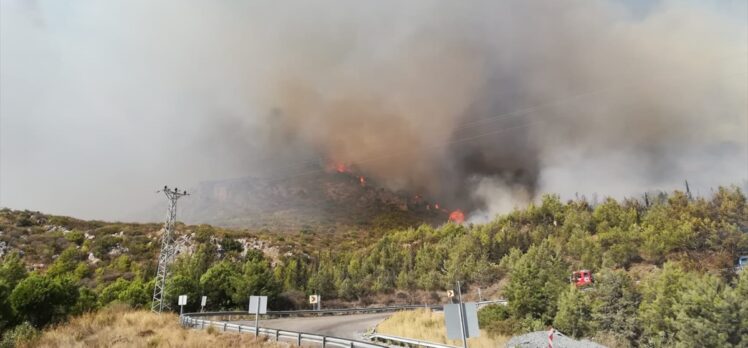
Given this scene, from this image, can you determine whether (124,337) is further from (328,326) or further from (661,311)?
(661,311)

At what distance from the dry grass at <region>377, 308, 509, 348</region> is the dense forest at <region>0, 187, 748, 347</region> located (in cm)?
409

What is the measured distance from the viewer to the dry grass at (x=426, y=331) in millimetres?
22950

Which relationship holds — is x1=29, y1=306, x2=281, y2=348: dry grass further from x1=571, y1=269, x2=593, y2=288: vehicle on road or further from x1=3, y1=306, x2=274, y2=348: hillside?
x1=571, y1=269, x2=593, y2=288: vehicle on road

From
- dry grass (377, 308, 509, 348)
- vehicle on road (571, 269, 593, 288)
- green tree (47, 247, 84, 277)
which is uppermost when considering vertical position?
green tree (47, 247, 84, 277)

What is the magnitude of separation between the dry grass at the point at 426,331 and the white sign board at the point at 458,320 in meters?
11.8

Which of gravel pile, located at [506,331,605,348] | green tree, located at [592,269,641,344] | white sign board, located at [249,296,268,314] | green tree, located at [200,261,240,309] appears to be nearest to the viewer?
white sign board, located at [249,296,268,314]

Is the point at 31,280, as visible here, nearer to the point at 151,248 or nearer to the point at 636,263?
the point at 151,248

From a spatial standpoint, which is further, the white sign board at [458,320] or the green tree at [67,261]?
the green tree at [67,261]

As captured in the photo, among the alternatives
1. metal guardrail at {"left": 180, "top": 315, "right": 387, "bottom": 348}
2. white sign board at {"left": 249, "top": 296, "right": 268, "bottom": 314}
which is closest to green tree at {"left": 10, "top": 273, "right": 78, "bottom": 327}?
metal guardrail at {"left": 180, "top": 315, "right": 387, "bottom": 348}

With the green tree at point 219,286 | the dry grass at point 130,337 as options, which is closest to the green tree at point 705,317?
the dry grass at point 130,337

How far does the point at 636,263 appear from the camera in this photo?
88.7 m

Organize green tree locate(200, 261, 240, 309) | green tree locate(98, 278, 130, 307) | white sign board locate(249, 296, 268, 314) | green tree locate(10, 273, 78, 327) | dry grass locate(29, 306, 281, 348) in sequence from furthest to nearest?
1. green tree locate(200, 261, 240, 309)
2. green tree locate(98, 278, 130, 307)
3. green tree locate(10, 273, 78, 327)
4. white sign board locate(249, 296, 268, 314)
5. dry grass locate(29, 306, 281, 348)

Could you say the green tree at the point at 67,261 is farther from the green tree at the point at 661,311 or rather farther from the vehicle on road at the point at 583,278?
the green tree at the point at 661,311

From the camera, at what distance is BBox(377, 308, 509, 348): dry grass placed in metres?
23.0
